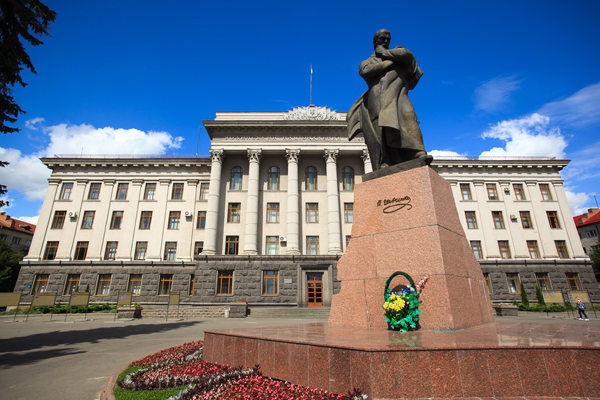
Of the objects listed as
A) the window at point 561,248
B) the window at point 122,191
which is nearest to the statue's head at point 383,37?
the window at point 122,191

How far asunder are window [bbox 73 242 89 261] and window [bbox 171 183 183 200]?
9284 millimetres

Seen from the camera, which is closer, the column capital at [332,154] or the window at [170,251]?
the column capital at [332,154]

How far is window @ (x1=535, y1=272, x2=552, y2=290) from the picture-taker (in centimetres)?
2975

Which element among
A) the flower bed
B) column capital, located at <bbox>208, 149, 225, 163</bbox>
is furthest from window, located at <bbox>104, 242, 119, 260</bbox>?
the flower bed

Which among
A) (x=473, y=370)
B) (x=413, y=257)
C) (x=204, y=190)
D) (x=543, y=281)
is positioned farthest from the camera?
(x=204, y=190)

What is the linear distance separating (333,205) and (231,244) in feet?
32.7

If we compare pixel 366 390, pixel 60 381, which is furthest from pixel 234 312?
pixel 366 390

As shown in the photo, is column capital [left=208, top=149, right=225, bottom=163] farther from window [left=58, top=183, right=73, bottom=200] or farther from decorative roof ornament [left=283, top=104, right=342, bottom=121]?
window [left=58, top=183, right=73, bottom=200]

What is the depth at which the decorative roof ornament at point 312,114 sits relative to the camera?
3091cm

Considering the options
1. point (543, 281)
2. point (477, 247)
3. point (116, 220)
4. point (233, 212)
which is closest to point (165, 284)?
point (116, 220)

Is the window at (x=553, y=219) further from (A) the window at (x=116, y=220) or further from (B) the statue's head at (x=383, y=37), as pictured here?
(A) the window at (x=116, y=220)

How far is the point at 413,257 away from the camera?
568cm

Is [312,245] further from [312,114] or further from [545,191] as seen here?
[545,191]
